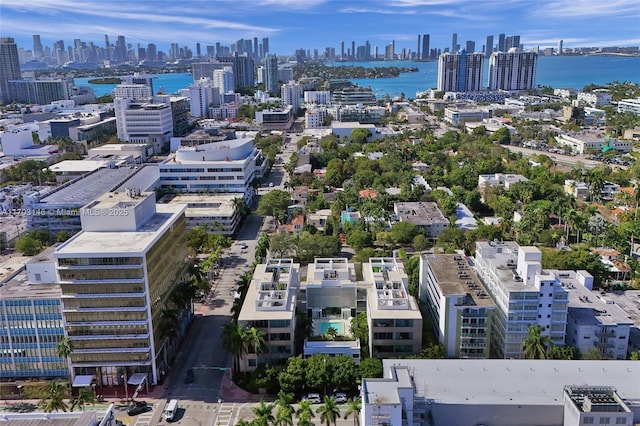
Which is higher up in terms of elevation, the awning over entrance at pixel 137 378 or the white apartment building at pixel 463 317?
the white apartment building at pixel 463 317

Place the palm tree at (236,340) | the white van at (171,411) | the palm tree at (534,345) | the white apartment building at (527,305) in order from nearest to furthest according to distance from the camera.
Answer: the white van at (171,411), the palm tree at (534,345), the palm tree at (236,340), the white apartment building at (527,305)

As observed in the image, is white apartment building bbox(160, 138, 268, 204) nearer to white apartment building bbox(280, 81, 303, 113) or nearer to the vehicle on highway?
the vehicle on highway

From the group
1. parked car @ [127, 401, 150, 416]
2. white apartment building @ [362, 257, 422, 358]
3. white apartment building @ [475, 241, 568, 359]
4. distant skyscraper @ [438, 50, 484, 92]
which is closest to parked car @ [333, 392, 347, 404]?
white apartment building @ [362, 257, 422, 358]

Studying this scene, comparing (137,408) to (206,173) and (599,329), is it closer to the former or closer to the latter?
(599,329)

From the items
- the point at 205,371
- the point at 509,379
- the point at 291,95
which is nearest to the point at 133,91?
the point at 291,95

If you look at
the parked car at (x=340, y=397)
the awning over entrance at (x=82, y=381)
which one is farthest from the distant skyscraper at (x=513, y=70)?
the awning over entrance at (x=82, y=381)

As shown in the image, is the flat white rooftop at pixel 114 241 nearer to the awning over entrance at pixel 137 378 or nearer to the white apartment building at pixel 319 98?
the awning over entrance at pixel 137 378

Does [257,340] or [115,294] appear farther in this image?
[257,340]
